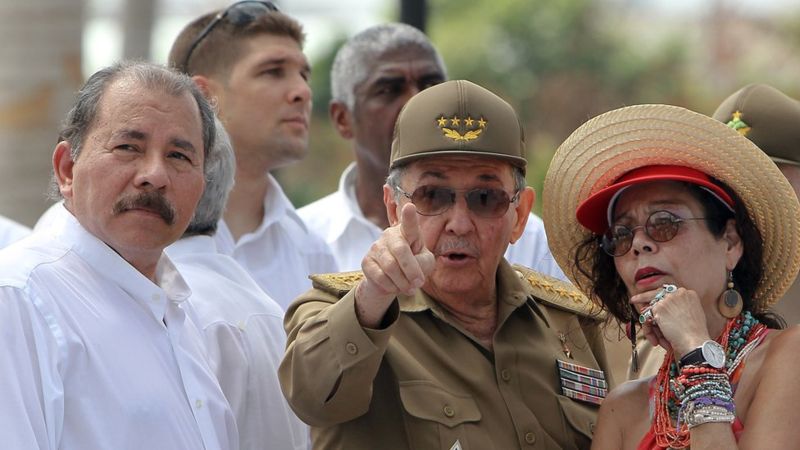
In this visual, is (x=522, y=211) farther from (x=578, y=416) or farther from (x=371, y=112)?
(x=371, y=112)

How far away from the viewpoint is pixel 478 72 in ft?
118

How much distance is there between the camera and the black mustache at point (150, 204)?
13.8ft

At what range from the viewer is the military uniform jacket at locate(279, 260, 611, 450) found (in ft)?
13.3

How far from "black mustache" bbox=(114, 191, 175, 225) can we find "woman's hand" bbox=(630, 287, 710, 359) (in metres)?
1.44

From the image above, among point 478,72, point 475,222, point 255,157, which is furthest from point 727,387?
point 478,72

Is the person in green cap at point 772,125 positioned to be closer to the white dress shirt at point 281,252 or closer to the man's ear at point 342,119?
the white dress shirt at point 281,252

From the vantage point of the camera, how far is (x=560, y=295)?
16.1 feet

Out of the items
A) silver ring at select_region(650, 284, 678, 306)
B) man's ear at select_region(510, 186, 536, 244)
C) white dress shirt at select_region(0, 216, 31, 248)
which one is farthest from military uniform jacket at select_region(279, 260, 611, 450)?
white dress shirt at select_region(0, 216, 31, 248)

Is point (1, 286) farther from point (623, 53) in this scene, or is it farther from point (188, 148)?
point (623, 53)

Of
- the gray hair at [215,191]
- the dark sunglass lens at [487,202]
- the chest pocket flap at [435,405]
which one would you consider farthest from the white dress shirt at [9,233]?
the chest pocket flap at [435,405]

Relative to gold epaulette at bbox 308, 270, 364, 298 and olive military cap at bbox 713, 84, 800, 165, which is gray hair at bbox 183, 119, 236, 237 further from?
olive military cap at bbox 713, 84, 800, 165

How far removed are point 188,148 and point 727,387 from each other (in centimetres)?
178

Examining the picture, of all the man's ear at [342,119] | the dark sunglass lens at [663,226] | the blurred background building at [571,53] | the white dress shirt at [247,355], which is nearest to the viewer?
the dark sunglass lens at [663,226]

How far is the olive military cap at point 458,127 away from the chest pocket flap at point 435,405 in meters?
0.75
